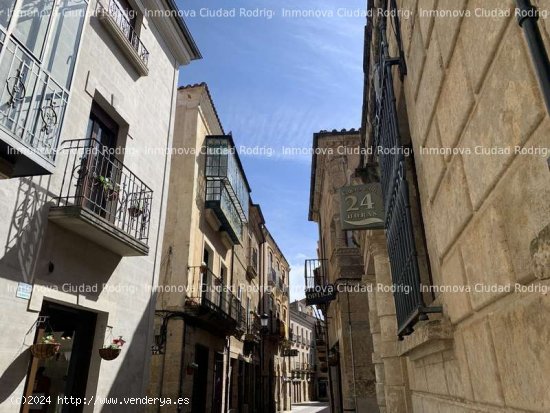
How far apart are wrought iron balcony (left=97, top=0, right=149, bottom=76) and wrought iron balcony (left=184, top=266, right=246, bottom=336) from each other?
640 centimetres

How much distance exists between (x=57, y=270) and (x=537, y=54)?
5.59 metres

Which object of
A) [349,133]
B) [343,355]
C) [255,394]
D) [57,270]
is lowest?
[255,394]

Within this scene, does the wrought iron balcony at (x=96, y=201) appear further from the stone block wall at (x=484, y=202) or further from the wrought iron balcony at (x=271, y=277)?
the wrought iron balcony at (x=271, y=277)

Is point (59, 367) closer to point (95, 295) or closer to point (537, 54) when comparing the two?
point (95, 295)

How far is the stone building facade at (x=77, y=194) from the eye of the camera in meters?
4.54

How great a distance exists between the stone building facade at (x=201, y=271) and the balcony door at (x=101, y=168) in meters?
5.83

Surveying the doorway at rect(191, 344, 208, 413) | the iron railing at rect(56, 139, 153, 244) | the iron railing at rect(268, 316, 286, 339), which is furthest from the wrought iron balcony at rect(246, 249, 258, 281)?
the iron railing at rect(56, 139, 153, 244)

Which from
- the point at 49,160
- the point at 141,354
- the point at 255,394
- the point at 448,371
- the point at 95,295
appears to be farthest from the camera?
the point at 255,394

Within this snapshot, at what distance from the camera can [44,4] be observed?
490 cm

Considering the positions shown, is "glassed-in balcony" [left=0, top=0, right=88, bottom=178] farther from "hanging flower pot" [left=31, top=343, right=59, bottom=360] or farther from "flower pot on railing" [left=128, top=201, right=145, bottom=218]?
"flower pot on railing" [left=128, top=201, right=145, bottom=218]

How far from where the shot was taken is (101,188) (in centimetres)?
631

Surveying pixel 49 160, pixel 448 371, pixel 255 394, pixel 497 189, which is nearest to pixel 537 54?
pixel 497 189

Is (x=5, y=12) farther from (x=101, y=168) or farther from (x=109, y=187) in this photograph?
(x=109, y=187)

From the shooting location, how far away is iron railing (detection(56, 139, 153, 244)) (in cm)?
570
